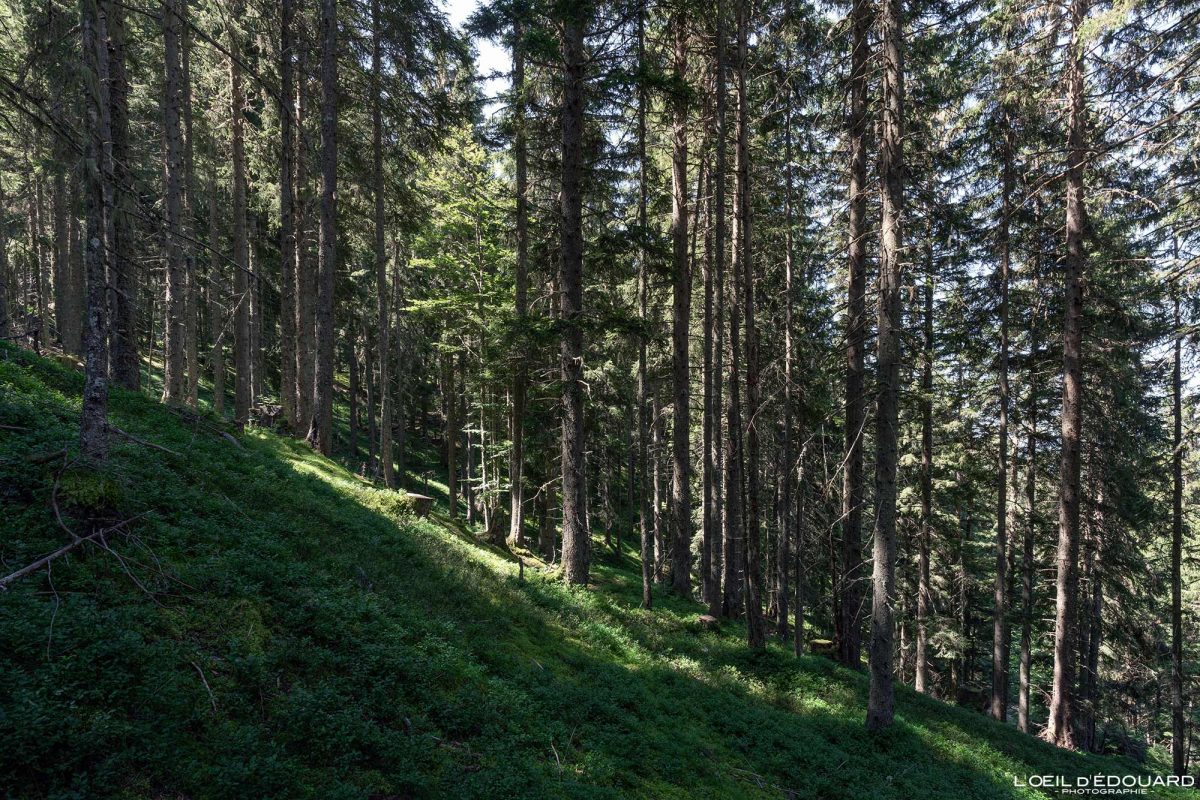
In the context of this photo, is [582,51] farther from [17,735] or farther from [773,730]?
[773,730]

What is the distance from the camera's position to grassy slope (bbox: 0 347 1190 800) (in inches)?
150

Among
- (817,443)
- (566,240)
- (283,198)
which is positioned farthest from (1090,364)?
(283,198)

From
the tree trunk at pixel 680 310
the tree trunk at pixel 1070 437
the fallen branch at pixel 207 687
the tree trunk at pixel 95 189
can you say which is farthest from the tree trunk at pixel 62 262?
the tree trunk at pixel 1070 437

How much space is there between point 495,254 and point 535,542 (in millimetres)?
17194

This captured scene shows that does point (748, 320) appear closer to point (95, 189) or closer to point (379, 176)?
point (95, 189)

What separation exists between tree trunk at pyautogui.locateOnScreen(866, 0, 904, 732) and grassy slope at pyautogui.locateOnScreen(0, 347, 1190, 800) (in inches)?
102

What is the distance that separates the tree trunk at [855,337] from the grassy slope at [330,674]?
3.51 meters

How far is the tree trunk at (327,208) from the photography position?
13.2 metres

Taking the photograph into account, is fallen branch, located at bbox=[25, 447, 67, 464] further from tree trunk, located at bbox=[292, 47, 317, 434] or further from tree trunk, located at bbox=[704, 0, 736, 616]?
tree trunk, located at bbox=[704, 0, 736, 616]

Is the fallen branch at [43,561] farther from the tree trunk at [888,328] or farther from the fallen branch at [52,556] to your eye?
the tree trunk at [888,328]

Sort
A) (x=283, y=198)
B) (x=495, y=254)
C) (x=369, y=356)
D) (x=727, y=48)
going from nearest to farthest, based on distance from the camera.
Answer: (x=727, y=48)
(x=283, y=198)
(x=495, y=254)
(x=369, y=356)

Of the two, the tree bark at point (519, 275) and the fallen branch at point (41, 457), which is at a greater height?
the tree bark at point (519, 275)

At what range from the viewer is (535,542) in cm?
2991

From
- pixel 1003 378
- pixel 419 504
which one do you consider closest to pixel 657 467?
pixel 419 504
